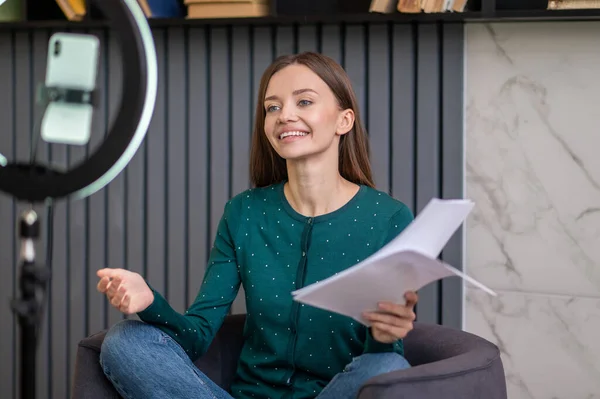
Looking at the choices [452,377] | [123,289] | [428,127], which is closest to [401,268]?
[452,377]

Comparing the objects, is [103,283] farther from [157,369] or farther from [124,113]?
[124,113]

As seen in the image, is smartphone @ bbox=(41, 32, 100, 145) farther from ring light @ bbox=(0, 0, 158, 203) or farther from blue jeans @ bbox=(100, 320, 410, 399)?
blue jeans @ bbox=(100, 320, 410, 399)

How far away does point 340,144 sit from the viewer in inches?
72.0

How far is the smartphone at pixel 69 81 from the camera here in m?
0.83

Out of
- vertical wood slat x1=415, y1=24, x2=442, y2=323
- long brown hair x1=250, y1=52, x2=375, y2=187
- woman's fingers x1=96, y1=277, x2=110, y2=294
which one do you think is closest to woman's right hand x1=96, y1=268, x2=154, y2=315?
woman's fingers x1=96, y1=277, x2=110, y2=294

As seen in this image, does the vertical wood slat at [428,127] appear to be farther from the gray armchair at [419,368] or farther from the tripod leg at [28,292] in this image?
the tripod leg at [28,292]

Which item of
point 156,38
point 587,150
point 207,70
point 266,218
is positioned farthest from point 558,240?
point 156,38

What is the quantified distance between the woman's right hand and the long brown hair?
0.51 meters

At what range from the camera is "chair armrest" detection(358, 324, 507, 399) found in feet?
4.31

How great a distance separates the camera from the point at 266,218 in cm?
176

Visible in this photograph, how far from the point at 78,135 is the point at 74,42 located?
10cm

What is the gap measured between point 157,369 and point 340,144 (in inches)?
26.1

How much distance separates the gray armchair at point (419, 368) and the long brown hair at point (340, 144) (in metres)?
0.35

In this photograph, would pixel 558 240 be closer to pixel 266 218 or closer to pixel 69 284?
pixel 266 218
